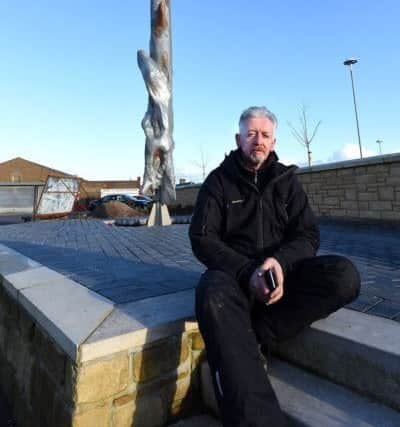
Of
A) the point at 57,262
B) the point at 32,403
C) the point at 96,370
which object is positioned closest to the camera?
the point at 96,370

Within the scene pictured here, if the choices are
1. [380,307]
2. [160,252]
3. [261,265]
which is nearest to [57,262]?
[160,252]

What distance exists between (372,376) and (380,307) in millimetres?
684

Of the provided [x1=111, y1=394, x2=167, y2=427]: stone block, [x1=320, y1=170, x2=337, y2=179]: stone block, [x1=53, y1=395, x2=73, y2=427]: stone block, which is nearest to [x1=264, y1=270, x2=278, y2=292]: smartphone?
[x1=111, y1=394, x2=167, y2=427]: stone block

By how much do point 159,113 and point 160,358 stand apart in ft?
24.7

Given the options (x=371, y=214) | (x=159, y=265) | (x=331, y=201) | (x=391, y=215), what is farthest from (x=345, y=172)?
(x=159, y=265)

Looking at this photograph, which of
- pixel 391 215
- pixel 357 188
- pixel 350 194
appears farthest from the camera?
pixel 350 194

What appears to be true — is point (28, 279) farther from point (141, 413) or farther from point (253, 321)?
point (253, 321)

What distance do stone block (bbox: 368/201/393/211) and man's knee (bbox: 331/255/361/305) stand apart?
5989 millimetres

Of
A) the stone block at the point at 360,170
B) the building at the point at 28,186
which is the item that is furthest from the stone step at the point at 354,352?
the building at the point at 28,186

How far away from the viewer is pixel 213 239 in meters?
1.83

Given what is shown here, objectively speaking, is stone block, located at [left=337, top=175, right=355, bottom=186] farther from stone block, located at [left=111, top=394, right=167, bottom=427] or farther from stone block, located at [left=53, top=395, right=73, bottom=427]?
stone block, located at [left=53, top=395, right=73, bottom=427]

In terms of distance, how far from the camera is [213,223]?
1.92 metres

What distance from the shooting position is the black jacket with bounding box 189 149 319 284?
188cm

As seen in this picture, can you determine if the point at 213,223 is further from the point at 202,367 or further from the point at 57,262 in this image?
the point at 57,262
